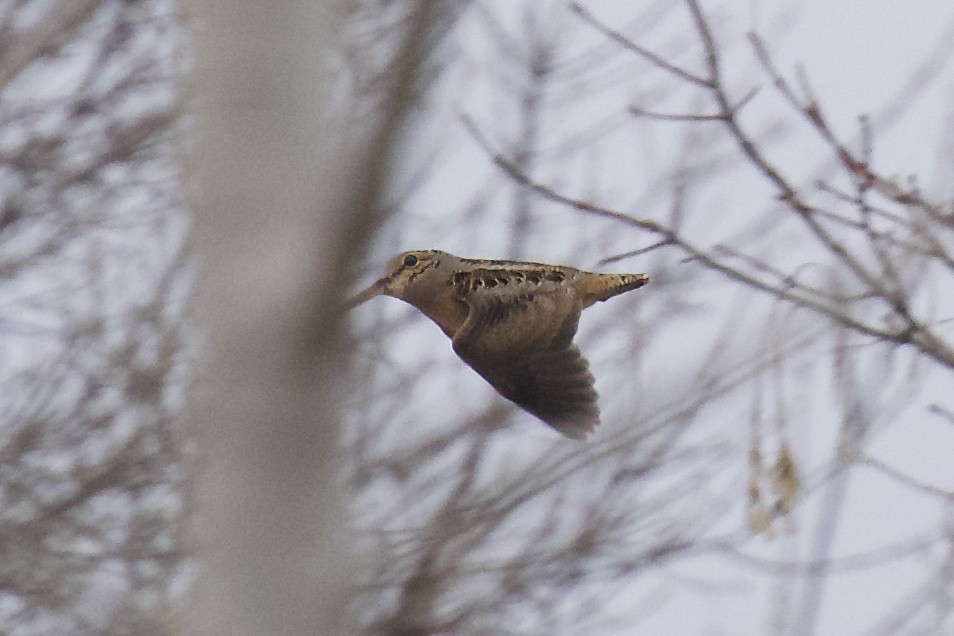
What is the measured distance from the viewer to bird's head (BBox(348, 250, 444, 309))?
189 cm

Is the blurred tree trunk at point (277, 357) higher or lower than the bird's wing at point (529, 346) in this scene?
lower

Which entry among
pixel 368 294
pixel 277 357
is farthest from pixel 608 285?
pixel 277 357

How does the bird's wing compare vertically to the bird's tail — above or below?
below

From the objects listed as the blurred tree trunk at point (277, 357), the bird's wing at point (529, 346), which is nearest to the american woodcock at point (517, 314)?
the bird's wing at point (529, 346)

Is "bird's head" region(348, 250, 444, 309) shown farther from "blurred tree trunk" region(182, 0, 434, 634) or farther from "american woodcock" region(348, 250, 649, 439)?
"blurred tree trunk" region(182, 0, 434, 634)

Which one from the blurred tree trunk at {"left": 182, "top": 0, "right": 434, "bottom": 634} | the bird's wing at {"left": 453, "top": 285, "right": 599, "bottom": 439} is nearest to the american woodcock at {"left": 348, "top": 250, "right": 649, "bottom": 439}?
the bird's wing at {"left": 453, "top": 285, "right": 599, "bottom": 439}

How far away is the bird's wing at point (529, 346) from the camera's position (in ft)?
5.98

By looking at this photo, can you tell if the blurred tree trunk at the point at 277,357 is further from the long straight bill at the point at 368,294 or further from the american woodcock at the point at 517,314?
the american woodcock at the point at 517,314

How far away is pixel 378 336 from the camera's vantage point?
4.13 metres

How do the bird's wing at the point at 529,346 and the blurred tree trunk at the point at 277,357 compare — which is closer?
the blurred tree trunk at the point at 277,357

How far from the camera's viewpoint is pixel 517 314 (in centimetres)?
182

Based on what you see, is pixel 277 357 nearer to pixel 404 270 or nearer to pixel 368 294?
pixel 368 294

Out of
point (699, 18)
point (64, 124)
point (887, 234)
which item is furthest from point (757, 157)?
point (64, 124)

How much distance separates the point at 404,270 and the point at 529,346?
8.1 inches
